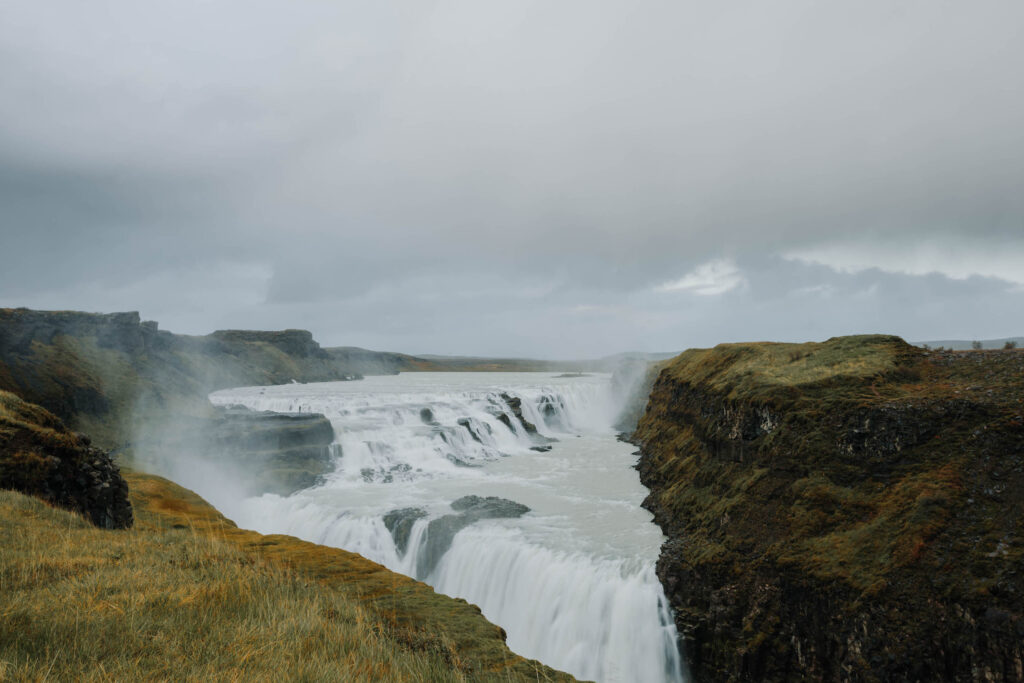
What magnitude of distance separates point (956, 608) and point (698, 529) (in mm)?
7036

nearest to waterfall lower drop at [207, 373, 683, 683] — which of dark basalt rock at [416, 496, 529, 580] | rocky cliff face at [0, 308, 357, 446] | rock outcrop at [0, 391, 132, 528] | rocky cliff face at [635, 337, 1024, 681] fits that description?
dark basalt rock at [416, 496, 529, 580]

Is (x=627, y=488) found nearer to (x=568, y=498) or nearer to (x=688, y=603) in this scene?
(x=568, y=498)

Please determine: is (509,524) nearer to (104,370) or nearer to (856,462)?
(856,462)

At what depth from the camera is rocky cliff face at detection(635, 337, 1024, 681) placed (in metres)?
8.88

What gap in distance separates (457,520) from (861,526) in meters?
14.1

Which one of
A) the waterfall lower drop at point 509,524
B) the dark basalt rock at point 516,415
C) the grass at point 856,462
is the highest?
the grass at point 856,462

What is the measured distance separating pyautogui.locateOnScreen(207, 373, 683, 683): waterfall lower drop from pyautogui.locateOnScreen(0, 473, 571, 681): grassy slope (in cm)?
773

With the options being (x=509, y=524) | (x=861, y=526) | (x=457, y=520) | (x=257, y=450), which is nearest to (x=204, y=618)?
(x=861, y=526)

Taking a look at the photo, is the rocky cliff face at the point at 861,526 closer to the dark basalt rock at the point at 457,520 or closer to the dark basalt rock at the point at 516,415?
the dark basalt rock at the point at 457,520

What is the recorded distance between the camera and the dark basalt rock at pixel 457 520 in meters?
18.4

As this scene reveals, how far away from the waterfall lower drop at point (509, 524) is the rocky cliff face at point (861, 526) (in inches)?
63.0

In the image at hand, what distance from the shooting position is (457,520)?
65.8 ft

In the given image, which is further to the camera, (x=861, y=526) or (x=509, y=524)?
(x=509, y=524)

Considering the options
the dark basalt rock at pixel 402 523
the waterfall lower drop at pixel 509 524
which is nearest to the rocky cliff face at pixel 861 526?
the waterfall lower drop at pixel 509 524
